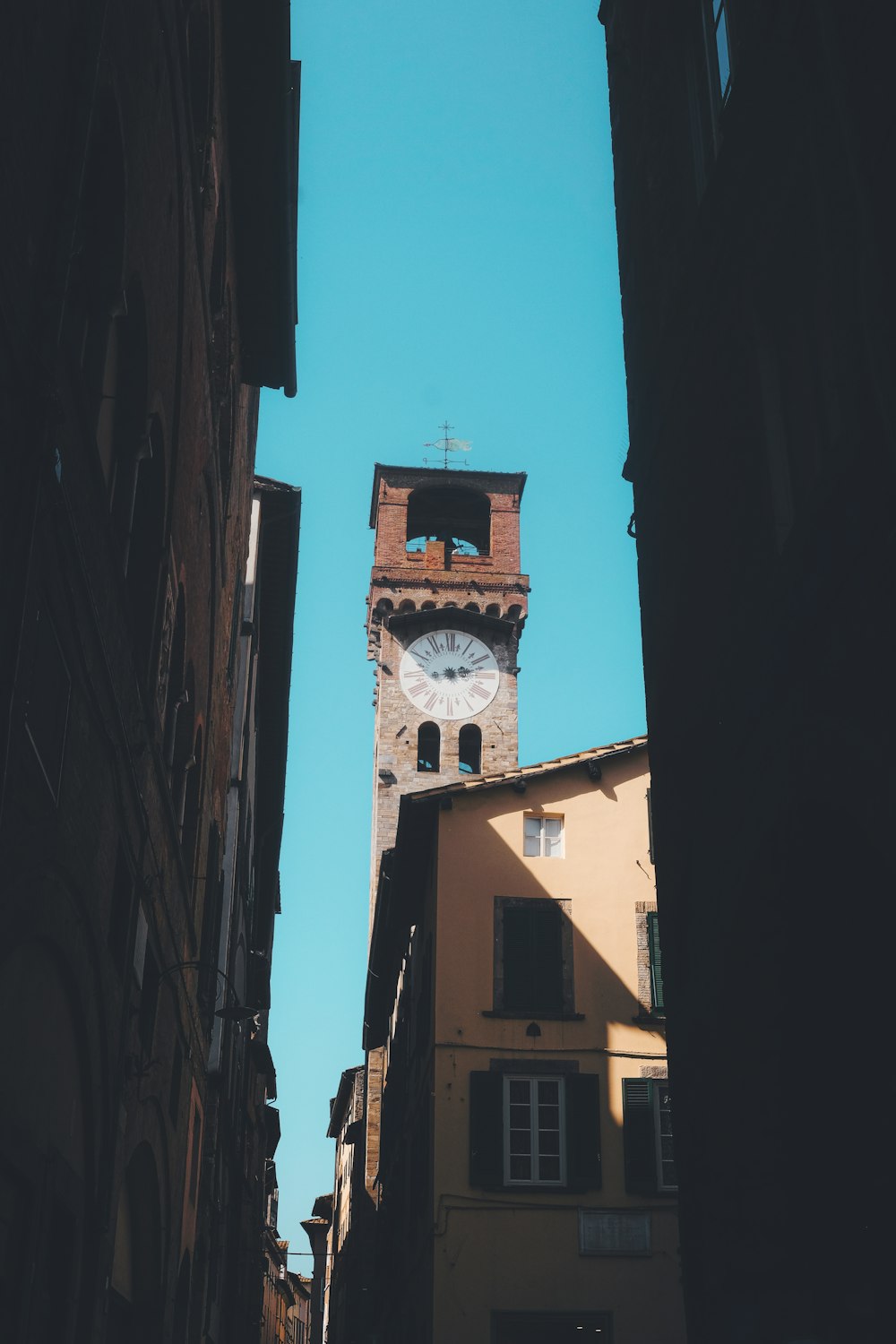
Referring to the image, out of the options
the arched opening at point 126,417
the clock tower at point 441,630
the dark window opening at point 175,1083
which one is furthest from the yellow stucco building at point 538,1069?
the clock tower at point 441,630

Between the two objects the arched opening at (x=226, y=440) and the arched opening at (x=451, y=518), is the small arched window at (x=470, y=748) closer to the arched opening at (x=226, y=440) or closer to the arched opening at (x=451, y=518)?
the arched opening at (x=451, y=518)

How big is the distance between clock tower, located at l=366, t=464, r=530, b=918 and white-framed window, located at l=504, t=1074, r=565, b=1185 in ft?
73.0

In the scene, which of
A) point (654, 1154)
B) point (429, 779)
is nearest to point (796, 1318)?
point (654, 1154)

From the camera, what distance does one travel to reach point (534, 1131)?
18656mm

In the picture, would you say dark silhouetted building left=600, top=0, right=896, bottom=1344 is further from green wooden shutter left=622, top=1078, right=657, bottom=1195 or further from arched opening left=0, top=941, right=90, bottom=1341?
green wooden shutter left=622, top=1078, right=657, bottom=1195

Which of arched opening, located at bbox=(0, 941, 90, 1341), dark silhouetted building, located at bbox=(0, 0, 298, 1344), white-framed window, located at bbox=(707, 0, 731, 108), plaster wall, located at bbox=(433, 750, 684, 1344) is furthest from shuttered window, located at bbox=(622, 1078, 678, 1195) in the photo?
white-framed window, located at bbox=(707, 0, 731, 108)

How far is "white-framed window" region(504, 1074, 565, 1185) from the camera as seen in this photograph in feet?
59.9

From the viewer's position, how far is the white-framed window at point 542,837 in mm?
20875

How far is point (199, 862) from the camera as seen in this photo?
42.8 feet

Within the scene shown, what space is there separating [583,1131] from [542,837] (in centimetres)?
440

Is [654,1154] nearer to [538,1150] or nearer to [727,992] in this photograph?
[538,1150]

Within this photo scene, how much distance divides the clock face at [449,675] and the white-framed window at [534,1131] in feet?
81.1

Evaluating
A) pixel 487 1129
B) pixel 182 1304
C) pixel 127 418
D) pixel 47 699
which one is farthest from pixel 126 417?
pixel 487 1129

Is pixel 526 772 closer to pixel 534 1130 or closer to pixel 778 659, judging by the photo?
pixel 534 1130
